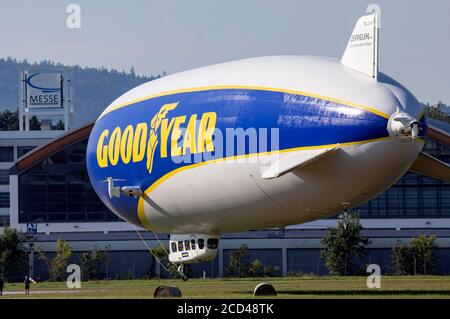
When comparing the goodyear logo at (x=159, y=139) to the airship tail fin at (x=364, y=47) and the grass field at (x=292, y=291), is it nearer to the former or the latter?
the airship tail fin at (x=364, y=47)

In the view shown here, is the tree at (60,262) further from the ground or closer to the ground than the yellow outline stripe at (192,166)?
closer to the ground

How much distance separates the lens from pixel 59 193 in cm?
11906

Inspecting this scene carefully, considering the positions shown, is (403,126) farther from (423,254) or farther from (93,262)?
(93,262)

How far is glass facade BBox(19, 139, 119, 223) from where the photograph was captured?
11769cm

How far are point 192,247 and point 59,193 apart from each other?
6670 cm

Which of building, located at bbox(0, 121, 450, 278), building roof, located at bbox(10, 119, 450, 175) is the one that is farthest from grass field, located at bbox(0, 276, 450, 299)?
building roof, located at bbox(10, 119, 450, 175)

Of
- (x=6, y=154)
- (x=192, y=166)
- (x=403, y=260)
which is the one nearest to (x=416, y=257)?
(x=403, y=260)

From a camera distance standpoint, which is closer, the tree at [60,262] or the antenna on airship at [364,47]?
the antenna on airship at [364,47]

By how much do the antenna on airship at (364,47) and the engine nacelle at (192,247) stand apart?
13.3 metres

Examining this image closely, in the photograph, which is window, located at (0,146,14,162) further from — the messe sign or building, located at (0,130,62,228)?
the messe sign

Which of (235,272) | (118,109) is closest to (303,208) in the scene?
(118,109)

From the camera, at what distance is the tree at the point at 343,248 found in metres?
95.8

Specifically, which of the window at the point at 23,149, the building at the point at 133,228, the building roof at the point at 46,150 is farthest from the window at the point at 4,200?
the building roof at the point at 46,150
